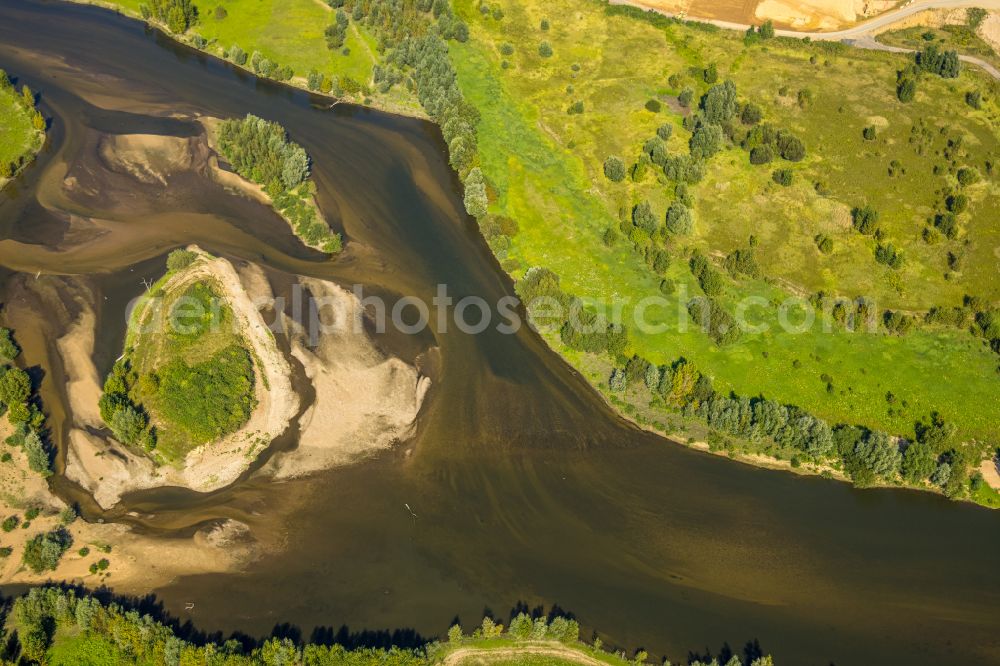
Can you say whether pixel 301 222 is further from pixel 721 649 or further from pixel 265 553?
pixel 721 649

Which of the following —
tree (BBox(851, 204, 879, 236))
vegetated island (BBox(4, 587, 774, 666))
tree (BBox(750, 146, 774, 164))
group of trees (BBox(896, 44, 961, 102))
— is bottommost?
vegetated island (BBox(4, 587, 774, 666))

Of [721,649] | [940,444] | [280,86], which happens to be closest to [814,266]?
[940,444]

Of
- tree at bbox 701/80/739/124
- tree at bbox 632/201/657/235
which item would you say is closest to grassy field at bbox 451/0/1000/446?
tree at bbox 632/201/657/235

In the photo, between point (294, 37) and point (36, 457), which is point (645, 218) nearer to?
point (294, 37)

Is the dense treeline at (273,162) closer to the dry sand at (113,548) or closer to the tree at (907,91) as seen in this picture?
the dry sand at (113,548)

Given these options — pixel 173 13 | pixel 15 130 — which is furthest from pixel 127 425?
pixel 173 13

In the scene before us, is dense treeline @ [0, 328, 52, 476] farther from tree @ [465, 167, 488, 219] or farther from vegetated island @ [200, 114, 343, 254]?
tree @ [465, 167, 488, 219]

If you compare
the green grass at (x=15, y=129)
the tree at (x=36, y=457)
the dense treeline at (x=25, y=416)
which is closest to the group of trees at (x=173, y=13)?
the green grass at (x=15, y=129)
